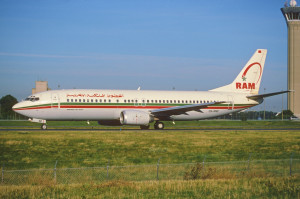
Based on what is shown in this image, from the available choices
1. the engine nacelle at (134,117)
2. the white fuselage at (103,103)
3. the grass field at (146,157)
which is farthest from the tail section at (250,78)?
the grass field at (146,157)

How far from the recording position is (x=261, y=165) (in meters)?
21.3

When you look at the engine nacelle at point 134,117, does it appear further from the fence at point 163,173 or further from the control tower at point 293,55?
the control tower at point 293,55

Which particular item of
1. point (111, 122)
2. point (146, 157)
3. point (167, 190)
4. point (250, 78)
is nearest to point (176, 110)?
point (111, 122)

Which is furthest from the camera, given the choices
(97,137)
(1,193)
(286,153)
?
(97,137)

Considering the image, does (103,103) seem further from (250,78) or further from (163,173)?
(163,173)

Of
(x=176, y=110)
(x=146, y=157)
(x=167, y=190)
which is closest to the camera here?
(x=167, y=190)

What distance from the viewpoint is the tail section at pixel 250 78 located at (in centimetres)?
5400

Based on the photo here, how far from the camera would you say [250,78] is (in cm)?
5400

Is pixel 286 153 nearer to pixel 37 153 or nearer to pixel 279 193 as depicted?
pixel 279 193

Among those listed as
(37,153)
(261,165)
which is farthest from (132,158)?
(261,165)

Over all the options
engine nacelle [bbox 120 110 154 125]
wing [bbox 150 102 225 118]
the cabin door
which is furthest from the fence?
the cabin door

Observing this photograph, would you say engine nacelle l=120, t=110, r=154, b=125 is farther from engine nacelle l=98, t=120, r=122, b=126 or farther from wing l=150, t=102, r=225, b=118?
engine nacelle l=98, t=120, r=122, b=126

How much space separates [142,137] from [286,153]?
12.4m

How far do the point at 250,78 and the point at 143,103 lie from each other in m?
16.1
